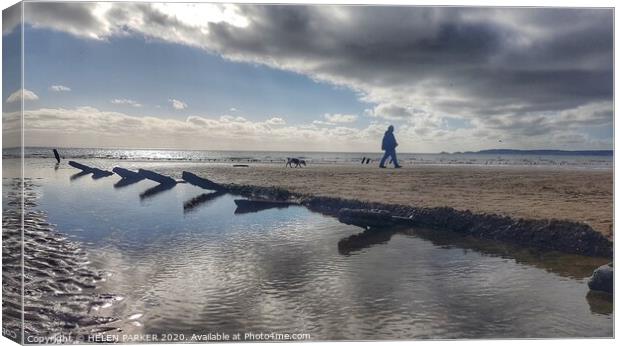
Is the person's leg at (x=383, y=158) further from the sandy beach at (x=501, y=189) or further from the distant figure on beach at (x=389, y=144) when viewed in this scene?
the sandy beach at (x=501, y=189)

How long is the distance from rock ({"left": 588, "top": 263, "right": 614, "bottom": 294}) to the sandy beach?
1159 mm

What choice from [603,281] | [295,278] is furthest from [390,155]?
[603,281]

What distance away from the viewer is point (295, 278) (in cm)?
1023

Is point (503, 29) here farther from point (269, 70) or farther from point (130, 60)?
point (130, 60)

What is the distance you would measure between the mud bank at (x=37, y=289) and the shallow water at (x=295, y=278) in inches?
13.1

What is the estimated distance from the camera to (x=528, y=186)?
11.9 meters

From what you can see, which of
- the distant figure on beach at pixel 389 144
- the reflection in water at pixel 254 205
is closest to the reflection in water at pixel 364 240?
the distant figure on beach at pixel 389 144

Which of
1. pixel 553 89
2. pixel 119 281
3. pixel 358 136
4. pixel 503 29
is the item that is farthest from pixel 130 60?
pixel 553 89

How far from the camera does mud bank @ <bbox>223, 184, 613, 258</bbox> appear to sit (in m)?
11.1

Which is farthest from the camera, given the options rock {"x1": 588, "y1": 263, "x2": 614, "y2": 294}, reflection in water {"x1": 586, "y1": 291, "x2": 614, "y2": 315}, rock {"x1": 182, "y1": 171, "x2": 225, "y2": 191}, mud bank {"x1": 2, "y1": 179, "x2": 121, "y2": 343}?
rock {"x1": 182, "y1": 171, "x2": 225, "y2": 191}

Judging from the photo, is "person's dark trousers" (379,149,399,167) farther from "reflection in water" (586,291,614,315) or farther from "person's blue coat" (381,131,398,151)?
"reflection in water" (586,291,614,315)

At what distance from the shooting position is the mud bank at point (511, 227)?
11.1m

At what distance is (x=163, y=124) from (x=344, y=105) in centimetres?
439

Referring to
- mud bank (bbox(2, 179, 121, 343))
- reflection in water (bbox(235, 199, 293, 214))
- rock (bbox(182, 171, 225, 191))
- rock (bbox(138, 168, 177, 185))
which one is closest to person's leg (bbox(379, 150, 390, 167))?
reflection in water (bbox(235, 199, 293, 214))
